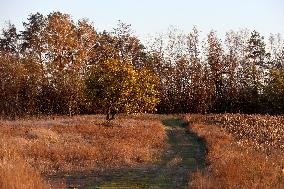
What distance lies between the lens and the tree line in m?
56.4

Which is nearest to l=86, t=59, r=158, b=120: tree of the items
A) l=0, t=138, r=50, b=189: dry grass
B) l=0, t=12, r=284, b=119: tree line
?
l=0, t=12, r=284, b=119: tree line

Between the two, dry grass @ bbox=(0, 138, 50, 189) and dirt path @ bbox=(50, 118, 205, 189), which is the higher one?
dry grass @ bbox=(0, 138, 50, 189)

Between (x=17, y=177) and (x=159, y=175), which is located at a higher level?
(x=17, y=177)

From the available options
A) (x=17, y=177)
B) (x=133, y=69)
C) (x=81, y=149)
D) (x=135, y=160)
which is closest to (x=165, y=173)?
(x=135, y=160)

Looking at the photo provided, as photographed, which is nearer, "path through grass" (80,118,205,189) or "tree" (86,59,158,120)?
"path through grass" (80,118,205,189)

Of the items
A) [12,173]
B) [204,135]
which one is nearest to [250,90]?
[204,135]

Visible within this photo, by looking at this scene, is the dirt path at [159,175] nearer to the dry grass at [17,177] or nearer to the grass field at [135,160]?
the grass field at [135,160]

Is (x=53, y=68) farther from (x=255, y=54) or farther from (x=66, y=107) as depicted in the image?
(x=255, y=54)

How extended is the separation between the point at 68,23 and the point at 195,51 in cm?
2113

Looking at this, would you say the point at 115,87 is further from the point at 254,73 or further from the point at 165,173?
the point at 254,73

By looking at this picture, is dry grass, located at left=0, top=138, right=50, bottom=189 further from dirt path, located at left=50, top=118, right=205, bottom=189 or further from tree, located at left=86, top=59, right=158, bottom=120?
tree, located at left=86, top=59, right=158, bottom=120

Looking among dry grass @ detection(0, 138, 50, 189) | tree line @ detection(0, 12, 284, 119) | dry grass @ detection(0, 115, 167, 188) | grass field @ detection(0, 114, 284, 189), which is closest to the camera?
dry grass @ detection(0, 138, 50, 189)

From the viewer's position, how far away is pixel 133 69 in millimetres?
60281

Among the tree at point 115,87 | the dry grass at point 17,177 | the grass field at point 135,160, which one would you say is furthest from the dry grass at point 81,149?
the tree at point 115,87
